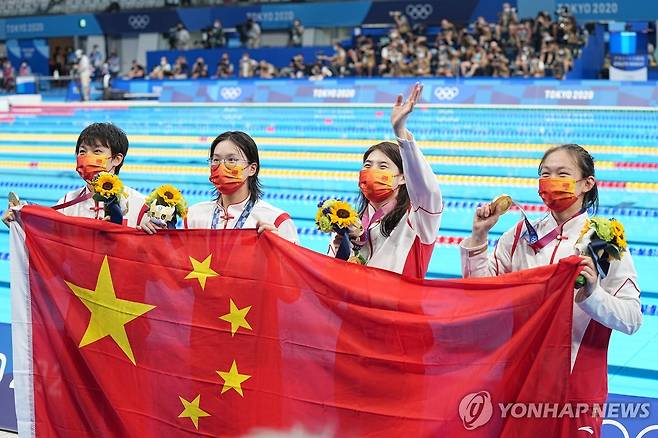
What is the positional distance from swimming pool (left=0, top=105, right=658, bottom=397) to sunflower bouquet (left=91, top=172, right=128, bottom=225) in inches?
103

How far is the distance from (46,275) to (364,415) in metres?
1.44

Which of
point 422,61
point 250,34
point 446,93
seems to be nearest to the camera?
point 446,93

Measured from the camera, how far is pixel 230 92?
21.9m

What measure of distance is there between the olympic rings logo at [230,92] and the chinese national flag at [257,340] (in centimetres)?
1821

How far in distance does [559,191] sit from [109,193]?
1.78 meters

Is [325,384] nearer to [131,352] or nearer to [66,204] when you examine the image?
Answer: [131,352]

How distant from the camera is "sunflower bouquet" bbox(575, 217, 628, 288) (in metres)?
2.83

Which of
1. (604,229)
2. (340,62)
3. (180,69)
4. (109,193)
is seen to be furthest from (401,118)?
(180,69)

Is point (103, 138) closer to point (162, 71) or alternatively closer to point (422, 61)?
point (422, 61)

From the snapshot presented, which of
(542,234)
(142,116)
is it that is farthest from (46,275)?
(142,116)

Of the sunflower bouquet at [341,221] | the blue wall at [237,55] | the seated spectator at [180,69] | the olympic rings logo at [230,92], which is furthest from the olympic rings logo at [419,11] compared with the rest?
the sunflower bouquet at [341,221]

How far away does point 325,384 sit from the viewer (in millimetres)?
3182

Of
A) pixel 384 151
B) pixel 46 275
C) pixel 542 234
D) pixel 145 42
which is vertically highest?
pixel 145 42
